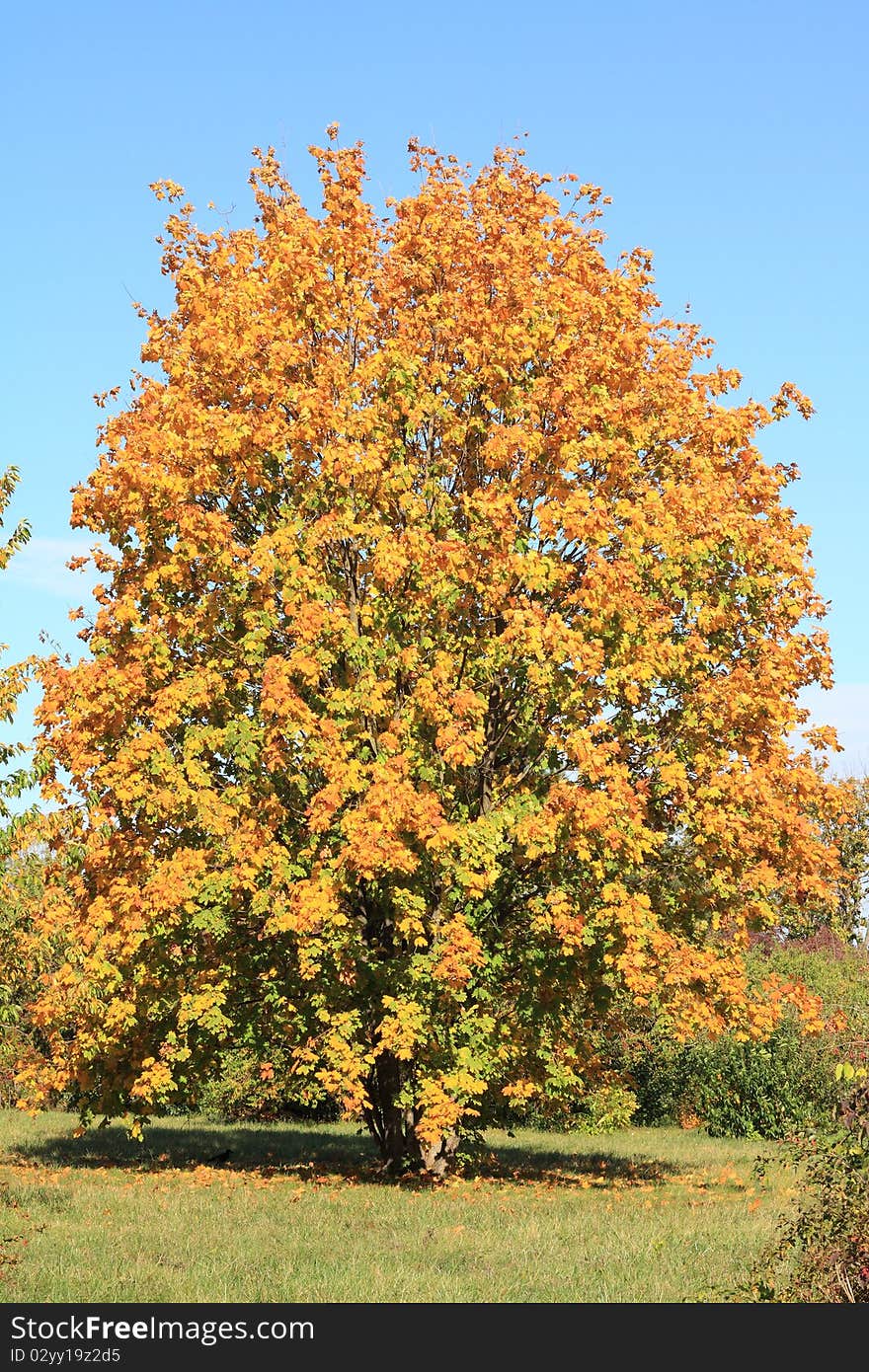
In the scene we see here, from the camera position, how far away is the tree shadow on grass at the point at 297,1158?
2272cm

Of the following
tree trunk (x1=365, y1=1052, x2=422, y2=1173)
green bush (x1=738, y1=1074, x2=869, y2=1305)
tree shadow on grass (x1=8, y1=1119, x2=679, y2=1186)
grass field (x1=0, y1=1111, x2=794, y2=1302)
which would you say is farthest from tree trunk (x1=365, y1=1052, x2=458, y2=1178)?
green bush (x1=738, y1=1074, x2=869, y2=1305)

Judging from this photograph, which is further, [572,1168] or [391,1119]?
[572,1168]

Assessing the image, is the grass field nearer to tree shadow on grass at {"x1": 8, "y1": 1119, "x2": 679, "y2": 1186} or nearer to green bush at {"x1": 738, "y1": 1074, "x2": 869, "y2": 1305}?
tree shadow on grass at {"x1": 8, "y1": 1119, "x2": 679, "y2": 1186}

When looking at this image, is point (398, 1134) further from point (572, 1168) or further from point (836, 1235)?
point (836, 1235)

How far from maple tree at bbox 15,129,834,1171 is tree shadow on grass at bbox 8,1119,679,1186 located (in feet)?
8.27

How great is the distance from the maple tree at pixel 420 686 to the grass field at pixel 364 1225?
1481 mm

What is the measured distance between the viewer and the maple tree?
59.0 ft

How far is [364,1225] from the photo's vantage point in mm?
16547

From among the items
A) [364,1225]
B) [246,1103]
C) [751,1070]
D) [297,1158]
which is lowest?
[364,1225]

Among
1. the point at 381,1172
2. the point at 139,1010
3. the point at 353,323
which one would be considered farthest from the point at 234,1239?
the point at 353,323

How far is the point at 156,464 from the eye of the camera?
1897cm

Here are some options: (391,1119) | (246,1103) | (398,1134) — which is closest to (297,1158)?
(391,1119)

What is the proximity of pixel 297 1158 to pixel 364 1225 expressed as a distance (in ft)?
31.7
